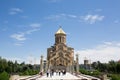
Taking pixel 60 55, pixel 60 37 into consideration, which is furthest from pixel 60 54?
pixel 60 37

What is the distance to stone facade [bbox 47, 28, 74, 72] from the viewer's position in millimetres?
64744

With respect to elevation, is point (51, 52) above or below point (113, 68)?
above

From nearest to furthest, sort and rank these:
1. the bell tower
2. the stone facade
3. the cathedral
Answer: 1. the cathedral
2. the stone facade
3. the bell tower

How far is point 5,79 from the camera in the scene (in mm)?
19516

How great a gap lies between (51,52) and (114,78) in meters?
48.9

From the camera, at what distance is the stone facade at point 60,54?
64744mm

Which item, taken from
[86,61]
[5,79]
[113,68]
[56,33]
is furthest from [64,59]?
[5,79]

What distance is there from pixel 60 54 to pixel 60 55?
40cm

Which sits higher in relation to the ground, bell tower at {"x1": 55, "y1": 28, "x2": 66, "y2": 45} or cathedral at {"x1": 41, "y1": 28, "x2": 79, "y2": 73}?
bell tower at {"x1": 55, "y1": 28, "x2": 66, "y2": 45}

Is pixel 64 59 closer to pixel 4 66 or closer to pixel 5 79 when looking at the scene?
pixel 4 66

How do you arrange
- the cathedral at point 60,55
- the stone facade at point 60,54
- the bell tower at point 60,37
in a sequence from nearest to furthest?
the cathedral at point 60,55 < the stone facade at point 60,54 < the bell tower at point 60,37

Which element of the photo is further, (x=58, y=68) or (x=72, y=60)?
(x=72, y=60)

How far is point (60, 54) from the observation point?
217ft

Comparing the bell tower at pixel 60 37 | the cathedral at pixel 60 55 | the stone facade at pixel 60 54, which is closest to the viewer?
the cathedral at pixel 60 55
